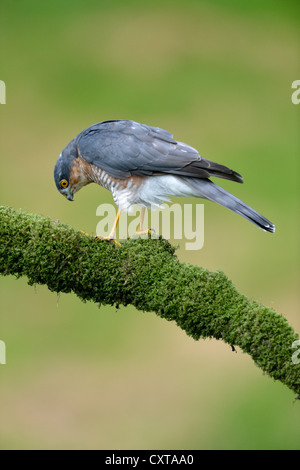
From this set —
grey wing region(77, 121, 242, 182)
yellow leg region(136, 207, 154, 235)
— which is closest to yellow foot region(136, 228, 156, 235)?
yellow leg region(136, 207, 154, 235)

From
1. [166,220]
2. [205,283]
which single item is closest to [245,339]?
[205,283]

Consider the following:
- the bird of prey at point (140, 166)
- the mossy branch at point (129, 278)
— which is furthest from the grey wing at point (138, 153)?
the mossy branch at point (129, 278)

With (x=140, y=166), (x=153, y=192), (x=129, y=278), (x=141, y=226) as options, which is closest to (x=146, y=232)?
(x=141, y=226)

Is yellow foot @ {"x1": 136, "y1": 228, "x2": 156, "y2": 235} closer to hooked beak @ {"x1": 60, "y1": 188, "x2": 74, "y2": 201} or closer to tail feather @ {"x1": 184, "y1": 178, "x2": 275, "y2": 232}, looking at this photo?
tail feather @ {"x1": 184, "y1": 178, "x2": 275, "y2": 232}

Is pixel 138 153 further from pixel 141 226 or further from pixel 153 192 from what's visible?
pixel 141 226

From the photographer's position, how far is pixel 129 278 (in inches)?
88.7

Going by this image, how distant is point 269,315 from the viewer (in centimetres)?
214

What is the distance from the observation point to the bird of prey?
2457 mm

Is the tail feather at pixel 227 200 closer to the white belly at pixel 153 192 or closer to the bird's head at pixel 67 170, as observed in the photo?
the white belly at pixel 153 192

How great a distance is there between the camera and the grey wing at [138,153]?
8.09ft

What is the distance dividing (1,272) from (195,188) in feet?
2.83

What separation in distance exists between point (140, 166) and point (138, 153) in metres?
0.06

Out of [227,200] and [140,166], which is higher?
[140,166]

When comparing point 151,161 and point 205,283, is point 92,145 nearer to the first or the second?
point 151,161
